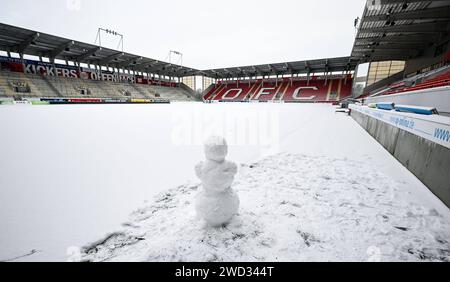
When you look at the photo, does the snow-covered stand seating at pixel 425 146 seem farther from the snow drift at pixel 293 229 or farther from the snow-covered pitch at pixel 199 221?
the snow drift at pixel 293 229

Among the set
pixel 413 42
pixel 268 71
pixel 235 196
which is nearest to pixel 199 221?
pixel 235 196

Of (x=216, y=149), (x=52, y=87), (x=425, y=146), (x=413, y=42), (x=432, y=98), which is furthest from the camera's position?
(x=52, y=87)

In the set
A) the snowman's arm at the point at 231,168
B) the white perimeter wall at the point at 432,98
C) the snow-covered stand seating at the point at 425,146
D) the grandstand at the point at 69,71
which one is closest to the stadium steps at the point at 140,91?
the grandstand at the point at 69,71

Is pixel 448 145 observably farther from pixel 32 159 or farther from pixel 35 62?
pixel 35 62

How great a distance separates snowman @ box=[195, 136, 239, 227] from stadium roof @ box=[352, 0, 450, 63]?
1353cm

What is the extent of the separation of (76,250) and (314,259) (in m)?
1.78

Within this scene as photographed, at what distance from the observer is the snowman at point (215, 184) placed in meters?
1.61

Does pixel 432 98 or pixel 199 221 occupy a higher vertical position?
pixel 432 98

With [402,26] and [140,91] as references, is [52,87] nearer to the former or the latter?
[140,91]

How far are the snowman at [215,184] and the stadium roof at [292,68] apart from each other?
3280 centimetres

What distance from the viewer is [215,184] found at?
1619mm

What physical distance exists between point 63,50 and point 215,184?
101 feet

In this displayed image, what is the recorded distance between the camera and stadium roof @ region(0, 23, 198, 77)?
19.2 metres

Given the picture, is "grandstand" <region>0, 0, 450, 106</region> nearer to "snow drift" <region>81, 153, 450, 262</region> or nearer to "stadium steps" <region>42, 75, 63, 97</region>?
"stadium steps" <region>42, 75, 63, 97</region>
